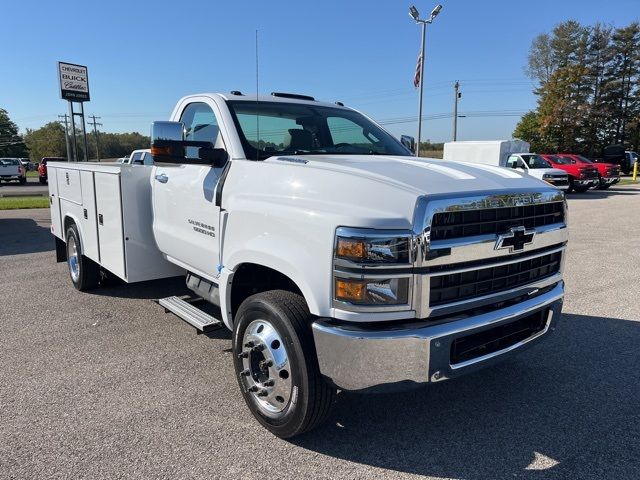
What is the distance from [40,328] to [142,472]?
2825 millimetres

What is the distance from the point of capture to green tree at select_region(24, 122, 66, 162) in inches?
3711

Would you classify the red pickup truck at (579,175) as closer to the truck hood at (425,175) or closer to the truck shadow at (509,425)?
the truck shadow at (509,425)

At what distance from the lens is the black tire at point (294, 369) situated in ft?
8.63

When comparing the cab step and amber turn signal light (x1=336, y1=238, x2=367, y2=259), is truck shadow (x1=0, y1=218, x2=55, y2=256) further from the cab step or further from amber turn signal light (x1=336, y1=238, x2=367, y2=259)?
amber turn signal light (x1=336, y1=238, x2=367, y2=259)

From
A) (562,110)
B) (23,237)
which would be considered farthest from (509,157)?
(562,110)

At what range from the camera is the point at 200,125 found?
4.09 metres

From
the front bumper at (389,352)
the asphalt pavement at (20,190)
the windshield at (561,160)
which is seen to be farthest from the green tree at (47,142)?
the front bumper at (389,352)

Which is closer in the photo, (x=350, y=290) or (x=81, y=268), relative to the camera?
(x=350, y=290)

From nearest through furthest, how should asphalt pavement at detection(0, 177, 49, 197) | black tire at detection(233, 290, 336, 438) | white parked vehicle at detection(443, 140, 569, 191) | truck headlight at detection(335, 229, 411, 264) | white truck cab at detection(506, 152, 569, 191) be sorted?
truck headlight at detection(335, 229, 411, 264) → black tire at detection(233, 290, 336, 438) → white truck cab at detection(506, 152, 569, 191) → white parked vehicle at detection(443, 140, 569, 191) → asphalt pavement at detection(0, 177, 49, 197)

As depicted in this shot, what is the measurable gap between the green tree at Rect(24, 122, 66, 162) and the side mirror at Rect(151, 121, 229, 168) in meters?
99.9

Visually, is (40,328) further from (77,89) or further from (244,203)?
(77,89)

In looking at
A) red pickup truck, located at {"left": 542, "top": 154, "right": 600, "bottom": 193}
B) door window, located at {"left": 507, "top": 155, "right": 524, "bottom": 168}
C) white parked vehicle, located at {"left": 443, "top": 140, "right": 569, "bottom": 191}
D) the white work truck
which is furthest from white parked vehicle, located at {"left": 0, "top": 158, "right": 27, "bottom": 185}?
the white work truck

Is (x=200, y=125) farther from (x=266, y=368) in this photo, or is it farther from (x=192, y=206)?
(x=266, y=368)

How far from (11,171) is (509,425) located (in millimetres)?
37779
